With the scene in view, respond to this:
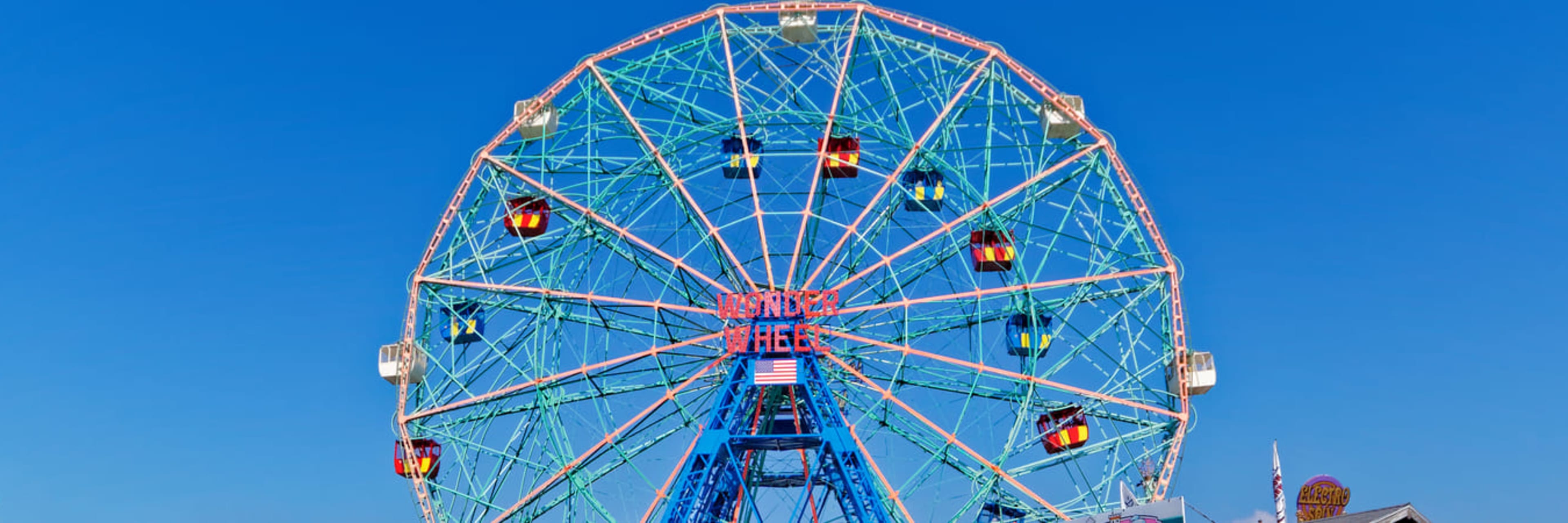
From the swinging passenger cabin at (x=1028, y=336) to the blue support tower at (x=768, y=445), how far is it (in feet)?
18.8

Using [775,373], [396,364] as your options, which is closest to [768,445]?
[775,373]

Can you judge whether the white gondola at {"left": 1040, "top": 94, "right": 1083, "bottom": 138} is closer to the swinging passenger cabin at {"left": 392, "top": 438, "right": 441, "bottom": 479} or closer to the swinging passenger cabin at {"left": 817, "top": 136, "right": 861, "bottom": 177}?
the swinging passenger cabin at {"left": 817, "top": 136, "right": 861, "bottom": 177}

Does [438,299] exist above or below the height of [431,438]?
above

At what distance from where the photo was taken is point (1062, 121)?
59.6m

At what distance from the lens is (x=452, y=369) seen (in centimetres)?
6034

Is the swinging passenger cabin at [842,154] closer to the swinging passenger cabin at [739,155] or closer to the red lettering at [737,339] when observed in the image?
the swinging passenger cabin at [739,155]

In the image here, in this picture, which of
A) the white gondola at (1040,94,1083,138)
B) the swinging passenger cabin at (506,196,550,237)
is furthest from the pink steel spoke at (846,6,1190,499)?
the swinging passenger cabin at (506,196,550,237)

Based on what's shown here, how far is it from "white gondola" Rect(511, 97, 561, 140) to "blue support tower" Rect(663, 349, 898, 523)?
1127 cm

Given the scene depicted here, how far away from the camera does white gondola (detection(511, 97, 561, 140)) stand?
61.6 meters

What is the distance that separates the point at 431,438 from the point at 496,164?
362 inches

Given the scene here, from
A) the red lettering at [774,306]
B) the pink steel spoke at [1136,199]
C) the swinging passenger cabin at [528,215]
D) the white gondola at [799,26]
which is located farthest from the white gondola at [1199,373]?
the swinging passenger cabin at [528,215]

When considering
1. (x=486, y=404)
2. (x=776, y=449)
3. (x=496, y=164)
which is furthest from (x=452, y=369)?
(x=776, y=449)

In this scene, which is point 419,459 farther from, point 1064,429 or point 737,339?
point 1064,429

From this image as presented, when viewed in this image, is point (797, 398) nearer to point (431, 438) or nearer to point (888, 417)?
point (888, 417)
